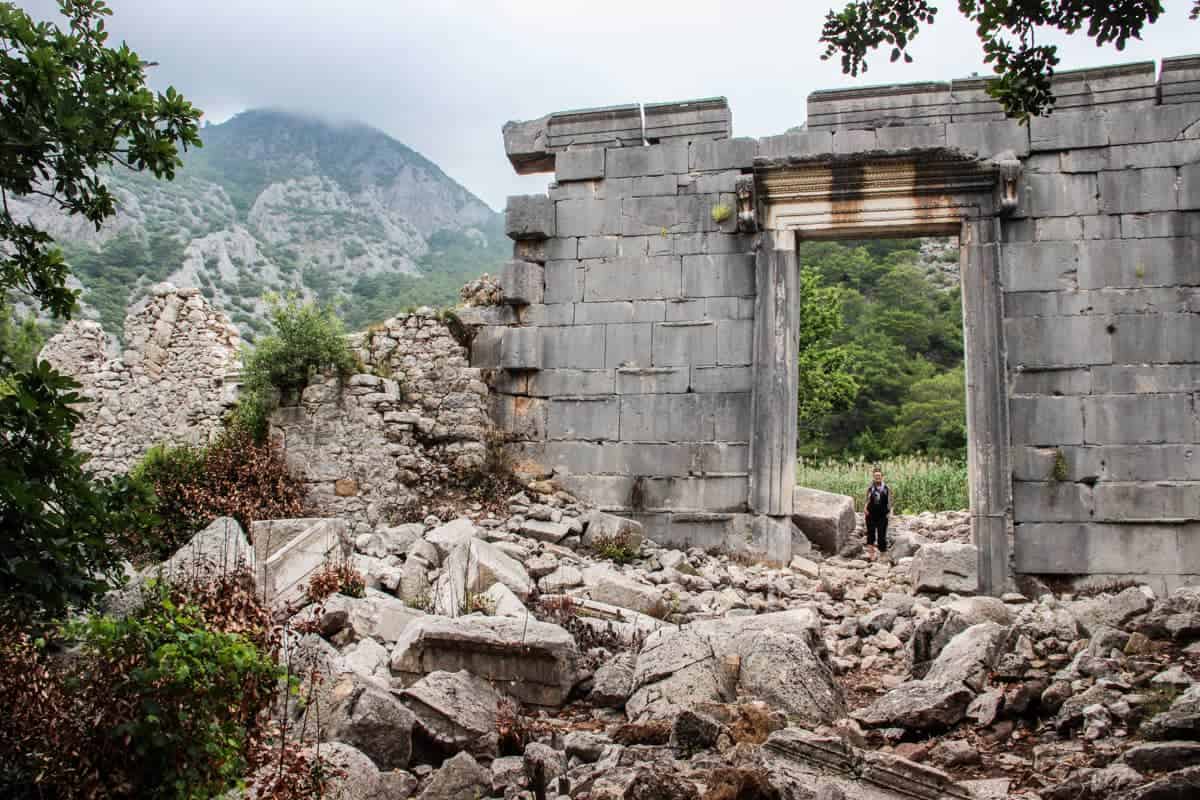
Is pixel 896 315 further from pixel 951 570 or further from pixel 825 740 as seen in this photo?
pixel 825 740

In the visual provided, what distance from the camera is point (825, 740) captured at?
4133mm

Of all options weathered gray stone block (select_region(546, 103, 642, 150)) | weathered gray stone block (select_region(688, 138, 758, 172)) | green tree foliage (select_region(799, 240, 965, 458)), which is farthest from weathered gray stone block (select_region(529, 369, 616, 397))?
green tree foliage (select_region(799, 240, 965, 458))

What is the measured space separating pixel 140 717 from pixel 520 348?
25.6 feet

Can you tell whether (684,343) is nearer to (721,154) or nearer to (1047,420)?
(721,154)

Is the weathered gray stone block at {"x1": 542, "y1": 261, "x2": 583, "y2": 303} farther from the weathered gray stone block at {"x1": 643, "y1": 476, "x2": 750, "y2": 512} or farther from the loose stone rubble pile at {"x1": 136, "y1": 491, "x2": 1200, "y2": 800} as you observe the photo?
the loose stone rubble pile at {"x1": 136, "y1": 491, "x2": 1200, "y2": 800}

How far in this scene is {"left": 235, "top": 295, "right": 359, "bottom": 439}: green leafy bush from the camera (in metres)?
10.4

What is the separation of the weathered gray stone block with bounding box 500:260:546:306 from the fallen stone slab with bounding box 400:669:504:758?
6229 mm

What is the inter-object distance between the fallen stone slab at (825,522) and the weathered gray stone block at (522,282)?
3662mm

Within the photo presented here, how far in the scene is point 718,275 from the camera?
10477 mm

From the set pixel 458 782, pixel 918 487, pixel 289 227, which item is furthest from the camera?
pixel 289 227

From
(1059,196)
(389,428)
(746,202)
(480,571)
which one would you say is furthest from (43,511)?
(1059,196)

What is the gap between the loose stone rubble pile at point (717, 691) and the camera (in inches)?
158

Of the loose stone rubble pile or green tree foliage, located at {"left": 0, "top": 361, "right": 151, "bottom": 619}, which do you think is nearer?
green tree foliage, located at {"left": 0, "top": 361, "right": 151, "bottom": 619}

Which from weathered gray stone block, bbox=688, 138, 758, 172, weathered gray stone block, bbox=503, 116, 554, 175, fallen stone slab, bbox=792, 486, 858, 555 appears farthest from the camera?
fallen stone slab, bbox=792, 486, 858, 555
